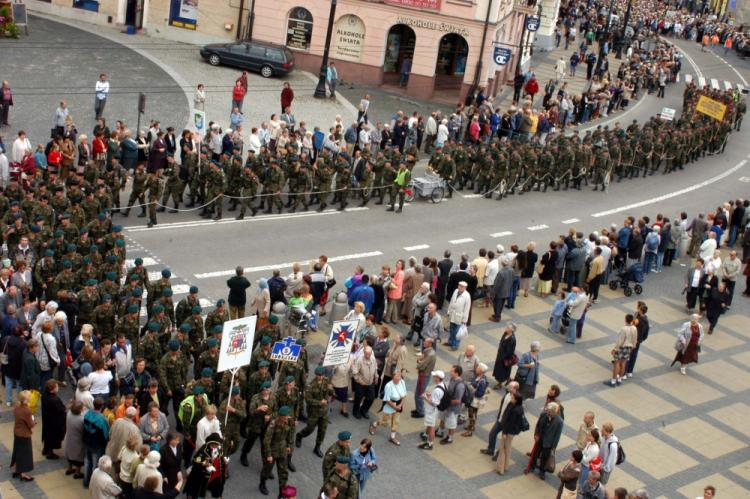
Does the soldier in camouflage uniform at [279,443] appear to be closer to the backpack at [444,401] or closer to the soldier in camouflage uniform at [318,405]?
the soldier in camouflage uniform at [318,405]

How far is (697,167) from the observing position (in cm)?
4356

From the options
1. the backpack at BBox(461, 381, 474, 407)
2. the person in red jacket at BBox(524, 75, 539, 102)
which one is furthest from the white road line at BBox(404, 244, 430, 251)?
the person in red jacket at BBox(524, 75, 539, 102)

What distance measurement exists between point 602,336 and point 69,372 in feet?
40.1

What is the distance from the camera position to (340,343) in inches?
745

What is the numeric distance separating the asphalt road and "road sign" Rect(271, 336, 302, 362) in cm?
550

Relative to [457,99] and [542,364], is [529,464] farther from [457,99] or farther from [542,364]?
[457,99]

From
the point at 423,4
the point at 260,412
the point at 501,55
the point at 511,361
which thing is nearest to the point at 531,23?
the point at 501,55

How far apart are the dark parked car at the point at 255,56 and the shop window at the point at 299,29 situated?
2.89m

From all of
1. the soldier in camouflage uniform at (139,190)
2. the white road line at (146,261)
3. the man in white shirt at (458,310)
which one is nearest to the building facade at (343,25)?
the soldier in camouflage uniform at (139,190)

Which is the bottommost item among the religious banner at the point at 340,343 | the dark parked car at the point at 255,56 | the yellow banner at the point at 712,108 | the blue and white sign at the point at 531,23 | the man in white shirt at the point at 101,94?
the religious banner at the point at 340,343

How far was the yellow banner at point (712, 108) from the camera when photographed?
141 ft

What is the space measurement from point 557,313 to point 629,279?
4622 mm

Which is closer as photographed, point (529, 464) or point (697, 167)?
point (529, 464)

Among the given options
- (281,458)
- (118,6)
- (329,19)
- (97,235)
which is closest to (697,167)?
(329,19)
